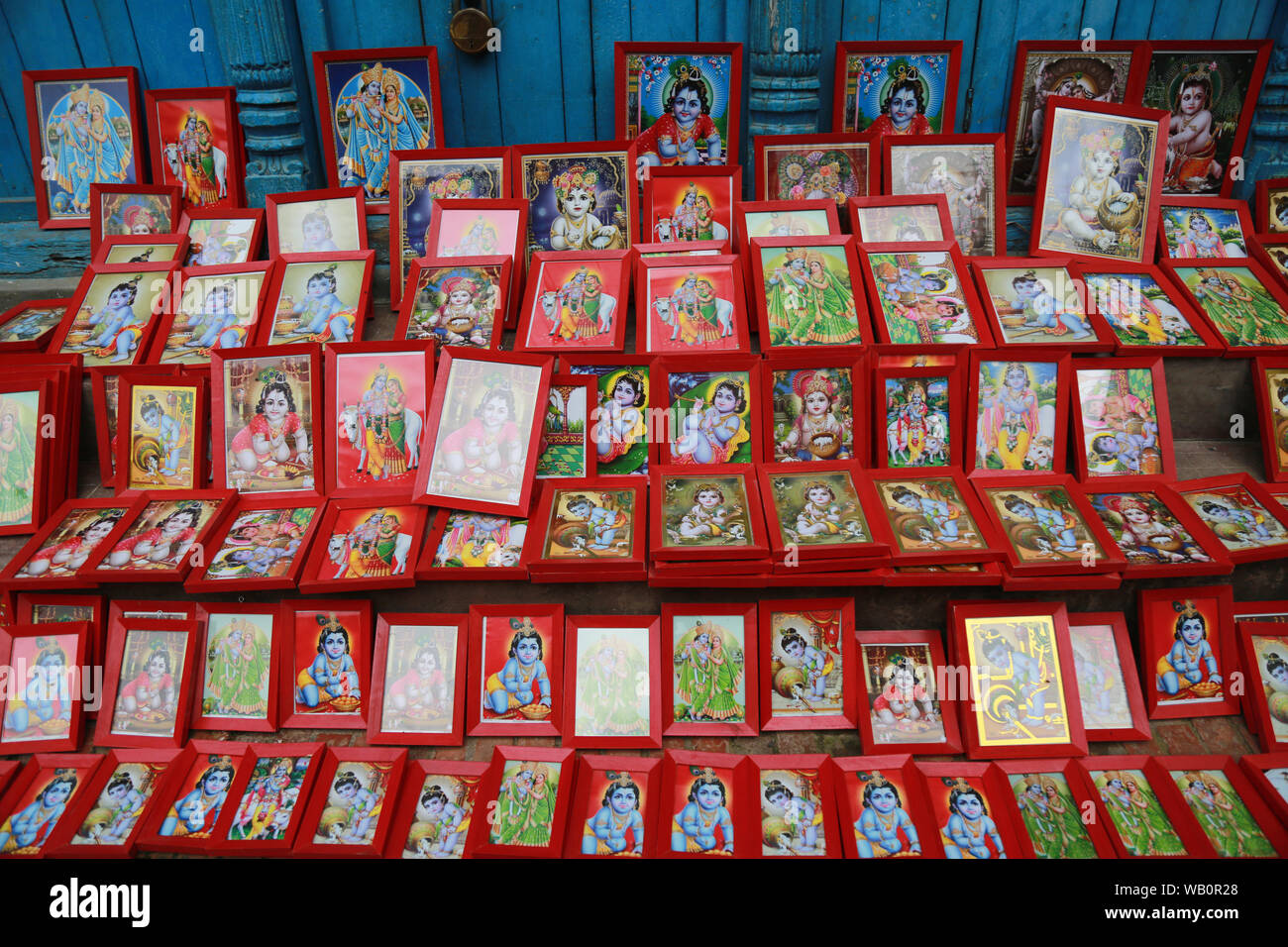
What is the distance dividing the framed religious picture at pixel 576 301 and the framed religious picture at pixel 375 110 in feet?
2.81

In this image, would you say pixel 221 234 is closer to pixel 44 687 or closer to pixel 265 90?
pixel 265 90

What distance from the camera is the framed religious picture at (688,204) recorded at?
3.23 meters

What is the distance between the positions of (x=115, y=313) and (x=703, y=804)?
283cm

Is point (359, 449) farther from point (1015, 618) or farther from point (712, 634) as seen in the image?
point (1015, 618)

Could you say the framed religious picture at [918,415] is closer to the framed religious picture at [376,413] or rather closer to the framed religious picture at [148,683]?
the framed religious picture at [376,413]

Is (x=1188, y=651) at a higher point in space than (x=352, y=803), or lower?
higher

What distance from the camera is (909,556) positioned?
2.31 metres

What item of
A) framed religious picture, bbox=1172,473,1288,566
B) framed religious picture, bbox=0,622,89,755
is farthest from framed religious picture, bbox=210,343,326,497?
framed religious picture, bbox=1172,473,1288,566

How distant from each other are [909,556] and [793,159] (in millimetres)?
1863

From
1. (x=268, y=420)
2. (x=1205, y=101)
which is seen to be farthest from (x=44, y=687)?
(x=1205, y=101)

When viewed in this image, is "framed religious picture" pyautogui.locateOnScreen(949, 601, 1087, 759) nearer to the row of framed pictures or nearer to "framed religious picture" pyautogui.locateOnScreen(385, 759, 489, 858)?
the row of framed pictures

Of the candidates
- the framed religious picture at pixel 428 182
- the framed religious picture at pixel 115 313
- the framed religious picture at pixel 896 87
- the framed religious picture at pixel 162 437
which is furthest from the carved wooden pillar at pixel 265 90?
the framed religious picture at pixel 896 87

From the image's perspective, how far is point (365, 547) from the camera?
246 cm

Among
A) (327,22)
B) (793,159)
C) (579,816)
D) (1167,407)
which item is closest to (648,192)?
(793,159)
